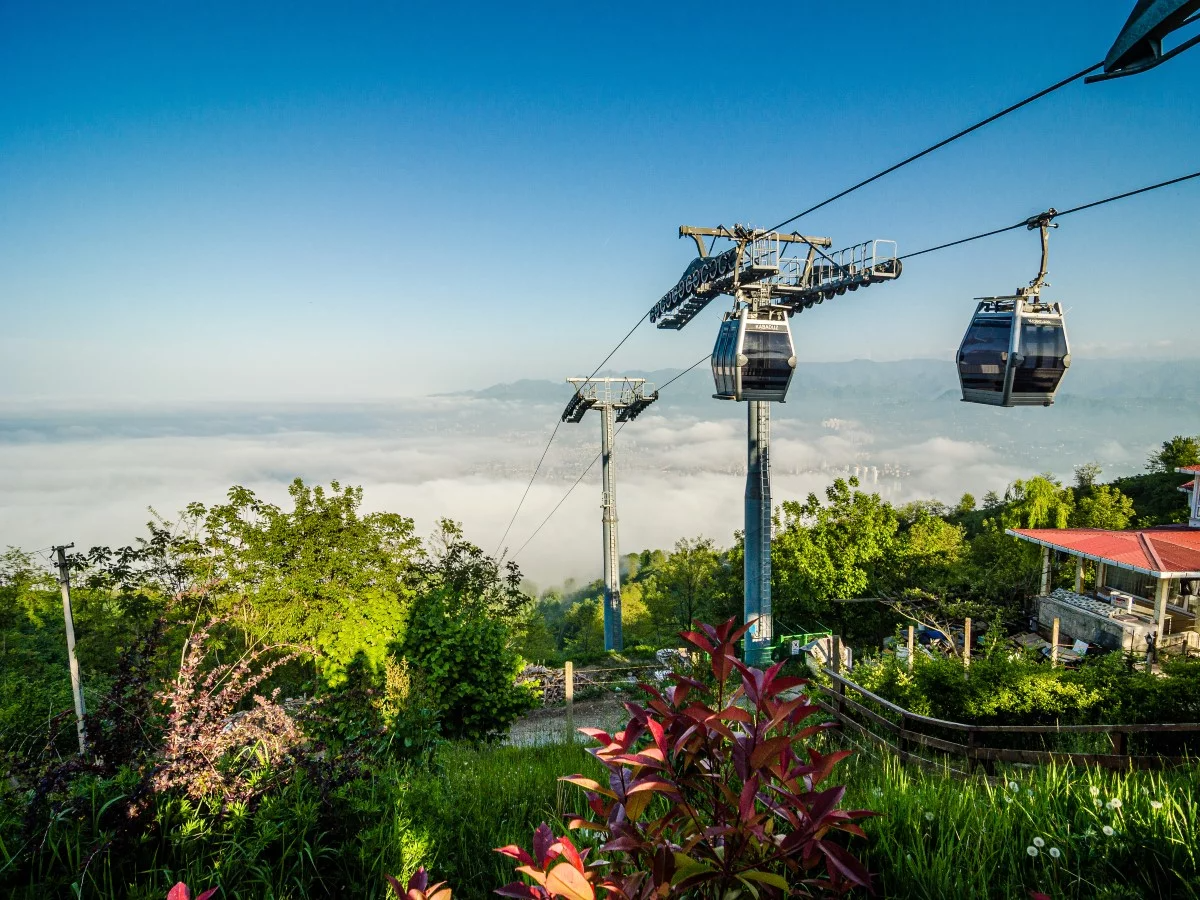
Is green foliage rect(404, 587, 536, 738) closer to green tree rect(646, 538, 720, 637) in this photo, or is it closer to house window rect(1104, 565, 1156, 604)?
house window rect(1104, 565, 1156, 604)

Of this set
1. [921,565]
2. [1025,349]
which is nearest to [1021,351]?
[1025,349]

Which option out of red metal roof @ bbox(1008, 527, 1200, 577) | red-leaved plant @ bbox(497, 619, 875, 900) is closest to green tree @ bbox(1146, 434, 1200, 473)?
red metal roof @ bbox(1008, 527, 1200, 577)

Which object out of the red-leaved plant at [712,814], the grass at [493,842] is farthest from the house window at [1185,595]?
the red-leaved plant at [712,814]

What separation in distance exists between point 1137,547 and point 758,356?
11.7 meters

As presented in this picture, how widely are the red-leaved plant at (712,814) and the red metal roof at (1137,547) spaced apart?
50.8 ft

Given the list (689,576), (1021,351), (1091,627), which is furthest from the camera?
(689,576)

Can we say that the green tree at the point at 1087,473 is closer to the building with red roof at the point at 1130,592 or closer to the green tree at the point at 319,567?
the building with red roof at the point at 1130,592

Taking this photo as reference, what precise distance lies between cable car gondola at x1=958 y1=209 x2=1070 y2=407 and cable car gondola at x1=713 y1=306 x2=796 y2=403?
2.76m

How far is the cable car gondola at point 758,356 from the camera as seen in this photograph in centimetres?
904

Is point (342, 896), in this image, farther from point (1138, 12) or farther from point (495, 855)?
point (1138, 12)

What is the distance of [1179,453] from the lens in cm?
3328

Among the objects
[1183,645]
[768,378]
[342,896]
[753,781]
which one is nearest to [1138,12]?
[753,781]

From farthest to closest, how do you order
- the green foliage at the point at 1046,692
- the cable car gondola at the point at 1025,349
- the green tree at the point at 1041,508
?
the green tree at the point at 1041,508, the cable car gondola at the point at 1025,349, the green foliage at the point at 1046,692

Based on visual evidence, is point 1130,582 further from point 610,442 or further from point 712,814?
point 712,814
